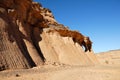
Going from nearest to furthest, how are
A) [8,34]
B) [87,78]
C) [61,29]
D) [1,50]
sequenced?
1. [87,78]
2. [1,50]
3. [8,34]
4. [61,29]

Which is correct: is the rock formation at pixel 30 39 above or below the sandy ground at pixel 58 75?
above

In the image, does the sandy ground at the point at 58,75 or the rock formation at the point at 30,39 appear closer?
the sandy ground at the point at 58,75

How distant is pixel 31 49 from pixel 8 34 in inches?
192

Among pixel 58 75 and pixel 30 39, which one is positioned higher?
pixel 30 39

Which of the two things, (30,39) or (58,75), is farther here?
(30,39)

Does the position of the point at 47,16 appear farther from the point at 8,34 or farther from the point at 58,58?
the point at 8,34

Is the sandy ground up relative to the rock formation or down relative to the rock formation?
down

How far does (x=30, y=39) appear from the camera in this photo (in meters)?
23.5

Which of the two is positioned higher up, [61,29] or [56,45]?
[61,29]

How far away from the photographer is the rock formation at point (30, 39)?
16.5m

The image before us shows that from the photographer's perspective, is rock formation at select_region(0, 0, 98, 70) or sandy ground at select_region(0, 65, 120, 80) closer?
sandy ground at select_region(0, 65, 120, 80)

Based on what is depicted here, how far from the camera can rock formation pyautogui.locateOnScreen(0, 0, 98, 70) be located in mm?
16531

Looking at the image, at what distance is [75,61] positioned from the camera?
1099 inches

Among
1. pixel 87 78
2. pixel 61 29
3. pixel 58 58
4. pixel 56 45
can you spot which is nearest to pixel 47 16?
pixel 61 29
